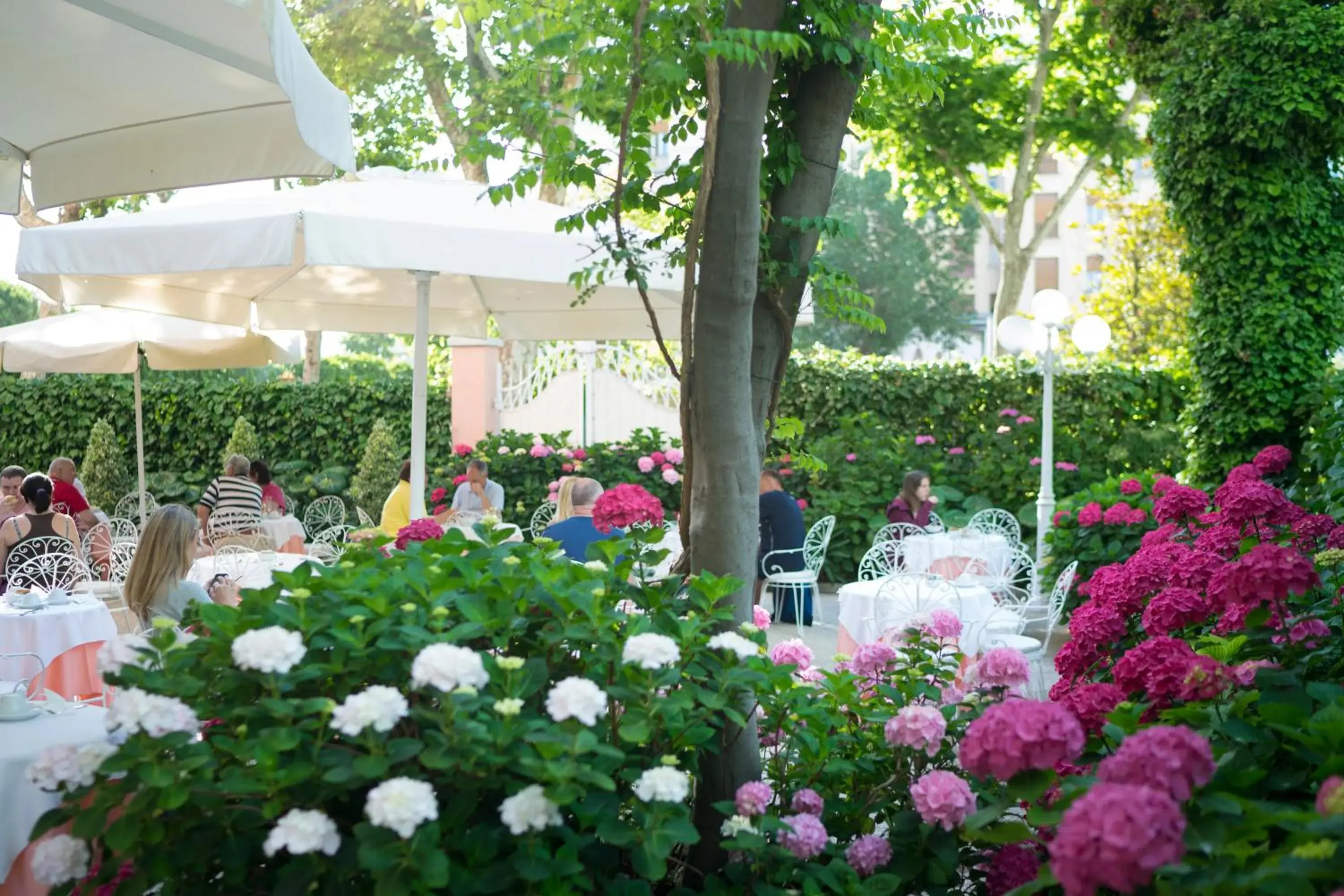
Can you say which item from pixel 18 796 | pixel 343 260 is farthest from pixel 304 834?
pixel 343 260

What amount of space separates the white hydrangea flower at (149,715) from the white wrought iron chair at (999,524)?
8.32m

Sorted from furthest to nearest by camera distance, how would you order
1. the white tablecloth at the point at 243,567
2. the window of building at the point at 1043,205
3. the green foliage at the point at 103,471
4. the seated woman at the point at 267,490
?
the window of building at the point at 1043,205
the green foliage at the point at 103,471
the seated woman at the point at 267,490
the white tablecloth at the point at 243,567

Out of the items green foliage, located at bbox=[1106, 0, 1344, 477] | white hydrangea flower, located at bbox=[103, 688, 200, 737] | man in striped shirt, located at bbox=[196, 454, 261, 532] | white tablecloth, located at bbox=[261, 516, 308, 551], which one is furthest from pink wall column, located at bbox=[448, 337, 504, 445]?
white hydrangea flower, located at bbox=[103, 688, 200, 737]

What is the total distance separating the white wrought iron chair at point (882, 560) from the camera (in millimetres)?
8141

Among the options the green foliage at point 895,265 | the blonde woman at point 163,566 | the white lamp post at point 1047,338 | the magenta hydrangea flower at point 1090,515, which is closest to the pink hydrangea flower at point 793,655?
the blonde woman at point 163,566

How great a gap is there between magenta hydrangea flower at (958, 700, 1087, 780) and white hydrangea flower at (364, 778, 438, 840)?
91 centimetres

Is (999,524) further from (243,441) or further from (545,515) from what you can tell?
(243,441)

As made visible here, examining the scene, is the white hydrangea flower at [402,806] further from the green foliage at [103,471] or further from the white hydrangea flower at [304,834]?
the green foliage at [103,471]

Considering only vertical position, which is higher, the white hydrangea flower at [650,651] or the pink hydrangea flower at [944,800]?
the white hydrangea flower at [650,651]

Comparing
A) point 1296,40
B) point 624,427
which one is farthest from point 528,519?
point 1296,40

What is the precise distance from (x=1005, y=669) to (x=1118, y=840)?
3.79ft

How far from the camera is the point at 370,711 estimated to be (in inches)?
77.4

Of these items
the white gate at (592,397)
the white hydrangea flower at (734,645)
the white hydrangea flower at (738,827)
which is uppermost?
the white gate at (592,397)

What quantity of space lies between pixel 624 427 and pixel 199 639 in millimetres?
10979
